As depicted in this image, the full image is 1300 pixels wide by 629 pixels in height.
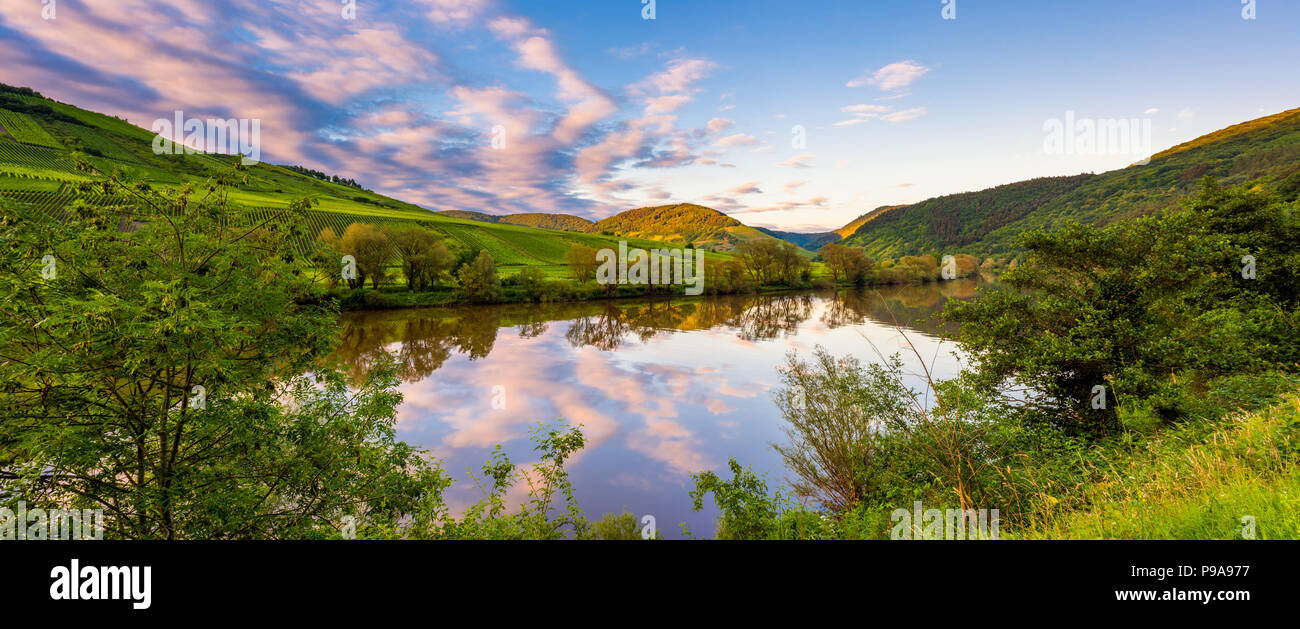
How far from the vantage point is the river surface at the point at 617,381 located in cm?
1852

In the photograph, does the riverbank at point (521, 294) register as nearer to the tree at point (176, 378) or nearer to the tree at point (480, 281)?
the tree at point (480, 281)

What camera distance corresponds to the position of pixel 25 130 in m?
109

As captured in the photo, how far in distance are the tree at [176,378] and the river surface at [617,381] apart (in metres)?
2.61

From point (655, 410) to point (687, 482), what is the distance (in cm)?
804

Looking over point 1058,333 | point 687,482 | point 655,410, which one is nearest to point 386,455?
point 687,482

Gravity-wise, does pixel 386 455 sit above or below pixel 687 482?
above

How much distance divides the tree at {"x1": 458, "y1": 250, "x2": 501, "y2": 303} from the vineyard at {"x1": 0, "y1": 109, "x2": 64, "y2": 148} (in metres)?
127

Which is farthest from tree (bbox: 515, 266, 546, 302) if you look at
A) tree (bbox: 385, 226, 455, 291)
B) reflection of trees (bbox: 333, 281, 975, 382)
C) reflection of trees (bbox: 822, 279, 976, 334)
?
reflection of trees (bbox: 822, 279, 976, 334)

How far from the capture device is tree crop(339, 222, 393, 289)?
51.4 m

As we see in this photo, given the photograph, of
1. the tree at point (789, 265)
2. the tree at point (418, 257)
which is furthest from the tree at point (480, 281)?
the tree at point (789, 265)

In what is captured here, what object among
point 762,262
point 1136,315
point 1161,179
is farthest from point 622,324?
point 1161,179

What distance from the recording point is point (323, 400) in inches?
389
